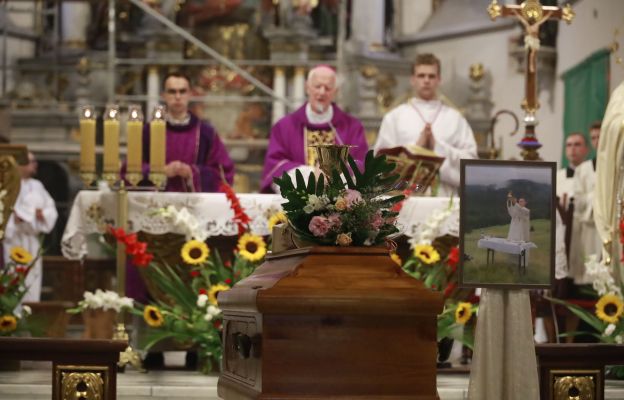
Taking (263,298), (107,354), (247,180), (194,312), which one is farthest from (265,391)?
(247,180)

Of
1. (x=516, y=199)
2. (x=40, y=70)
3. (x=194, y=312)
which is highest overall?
(x=40, y=70)

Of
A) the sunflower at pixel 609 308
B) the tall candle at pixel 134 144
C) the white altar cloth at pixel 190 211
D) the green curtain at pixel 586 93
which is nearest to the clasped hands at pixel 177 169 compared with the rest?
the white altar cloth at pixel 190 211

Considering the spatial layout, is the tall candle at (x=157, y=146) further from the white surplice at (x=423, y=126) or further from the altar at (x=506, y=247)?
the altar at (x=506, y=247)

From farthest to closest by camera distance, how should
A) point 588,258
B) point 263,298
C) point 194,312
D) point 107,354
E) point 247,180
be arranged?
point 247,180 < point 588,258 < point 194,312 < point 107,354 < point 263,298

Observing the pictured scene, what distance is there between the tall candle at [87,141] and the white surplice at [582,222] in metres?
4.31

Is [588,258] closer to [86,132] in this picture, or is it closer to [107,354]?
[86,132]

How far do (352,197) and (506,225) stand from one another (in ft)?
3.44

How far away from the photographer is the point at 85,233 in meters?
8.38

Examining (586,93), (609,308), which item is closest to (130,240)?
(609,308)

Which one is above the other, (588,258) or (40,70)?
(40,70)

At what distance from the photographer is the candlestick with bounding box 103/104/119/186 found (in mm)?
7863

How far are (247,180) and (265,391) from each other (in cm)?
1095

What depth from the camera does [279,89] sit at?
16.0 meters

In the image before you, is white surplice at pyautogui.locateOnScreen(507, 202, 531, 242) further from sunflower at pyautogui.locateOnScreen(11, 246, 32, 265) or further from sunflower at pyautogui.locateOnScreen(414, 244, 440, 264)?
sunflower at pyautogui.locateOnScreen(11, 246, 32, 265)
